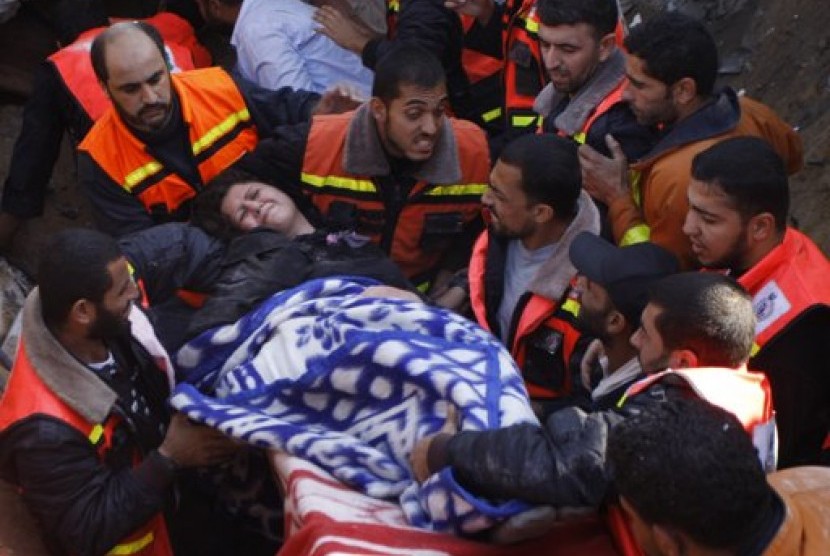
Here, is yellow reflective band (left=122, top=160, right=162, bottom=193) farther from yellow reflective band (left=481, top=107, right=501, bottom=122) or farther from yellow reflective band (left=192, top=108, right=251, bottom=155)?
yellow reflective band (left=481, top=107, right=501, bottom=122)

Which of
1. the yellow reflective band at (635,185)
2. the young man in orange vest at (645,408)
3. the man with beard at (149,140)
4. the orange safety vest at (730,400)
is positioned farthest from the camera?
the man with beard at (149,140)

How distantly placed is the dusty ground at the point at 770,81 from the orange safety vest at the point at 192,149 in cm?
157

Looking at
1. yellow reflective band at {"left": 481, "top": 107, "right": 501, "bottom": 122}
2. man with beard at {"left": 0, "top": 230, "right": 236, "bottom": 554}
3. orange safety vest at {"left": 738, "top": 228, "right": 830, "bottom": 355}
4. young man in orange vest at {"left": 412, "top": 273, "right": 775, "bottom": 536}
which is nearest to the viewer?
young man in orange vest at {"left": 412, "top": 273, "right": 775, "bottom": 536}

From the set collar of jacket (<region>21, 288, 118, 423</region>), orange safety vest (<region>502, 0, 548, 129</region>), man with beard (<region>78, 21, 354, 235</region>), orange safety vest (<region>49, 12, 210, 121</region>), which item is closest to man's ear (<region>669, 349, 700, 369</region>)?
collar of jacket (<region>21, 288, 118, 423</region>)

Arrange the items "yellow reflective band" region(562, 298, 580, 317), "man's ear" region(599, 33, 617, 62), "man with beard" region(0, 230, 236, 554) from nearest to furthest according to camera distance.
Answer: "man with beard" region(0, 230, 236, 554) < "yellow reflective band" region(562, 298, 580, 317) < "man's ear" region(599, 33, 617, 62)

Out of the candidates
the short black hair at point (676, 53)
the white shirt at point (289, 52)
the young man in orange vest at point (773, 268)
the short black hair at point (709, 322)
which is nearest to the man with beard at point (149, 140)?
the white shirt at point (289, 52)

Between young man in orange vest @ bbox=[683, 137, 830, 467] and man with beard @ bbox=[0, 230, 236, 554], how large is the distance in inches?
58.9

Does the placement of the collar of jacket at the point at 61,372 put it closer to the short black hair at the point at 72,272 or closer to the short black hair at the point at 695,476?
the short black hair at the point at 72,272

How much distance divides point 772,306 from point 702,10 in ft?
11.8

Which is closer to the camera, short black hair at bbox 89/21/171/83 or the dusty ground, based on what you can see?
short black hair at bbox 89/21/171/83

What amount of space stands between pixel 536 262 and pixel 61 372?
1.52m

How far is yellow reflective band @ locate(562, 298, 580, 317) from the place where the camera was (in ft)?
11.6

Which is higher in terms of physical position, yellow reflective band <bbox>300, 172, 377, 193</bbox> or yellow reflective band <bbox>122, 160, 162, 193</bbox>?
yellow reflective band <bbox>300, 172, 377, 193</bbox>

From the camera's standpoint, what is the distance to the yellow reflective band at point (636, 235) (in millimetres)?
3764
